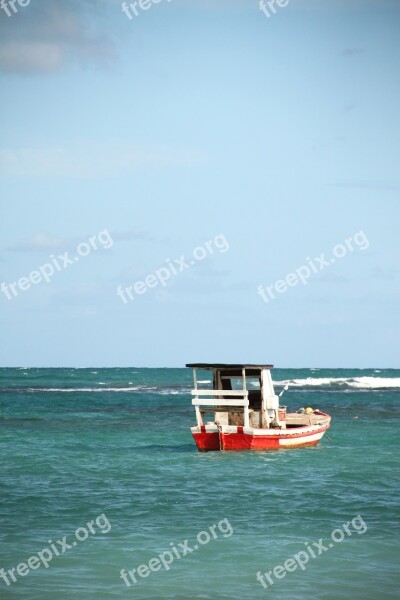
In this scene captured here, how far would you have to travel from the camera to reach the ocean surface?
744 inches

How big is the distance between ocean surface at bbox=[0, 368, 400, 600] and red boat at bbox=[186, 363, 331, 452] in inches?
25.5

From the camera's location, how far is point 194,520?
24609 millimetres

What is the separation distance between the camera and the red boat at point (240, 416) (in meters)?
37.1

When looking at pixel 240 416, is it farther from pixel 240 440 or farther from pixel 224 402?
pixel 224 402

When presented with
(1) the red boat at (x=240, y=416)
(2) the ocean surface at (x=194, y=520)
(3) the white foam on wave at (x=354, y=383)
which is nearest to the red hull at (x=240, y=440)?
(1) the red boat at (x=240, y=416)

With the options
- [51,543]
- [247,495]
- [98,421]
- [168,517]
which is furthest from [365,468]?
[98,421]

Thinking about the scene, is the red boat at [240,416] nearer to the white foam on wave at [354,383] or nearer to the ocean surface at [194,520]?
the ocean surface at [194,520]

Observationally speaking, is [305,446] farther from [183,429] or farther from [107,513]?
[107,513]

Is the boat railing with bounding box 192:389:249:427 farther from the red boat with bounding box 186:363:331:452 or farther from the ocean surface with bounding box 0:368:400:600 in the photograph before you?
the ocean surface with bounding box 0:368:400:600

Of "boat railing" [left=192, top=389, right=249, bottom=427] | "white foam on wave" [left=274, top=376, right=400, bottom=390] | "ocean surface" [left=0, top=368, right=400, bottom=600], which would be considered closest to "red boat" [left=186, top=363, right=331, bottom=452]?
"boat railing" [left=192, top=389, right=249, bottom=427]

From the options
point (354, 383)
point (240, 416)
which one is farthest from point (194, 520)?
point (354, 383)

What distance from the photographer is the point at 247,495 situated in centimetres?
2848

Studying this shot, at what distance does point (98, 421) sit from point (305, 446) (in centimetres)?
2042

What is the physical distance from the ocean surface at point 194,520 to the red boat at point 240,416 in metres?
0.65
